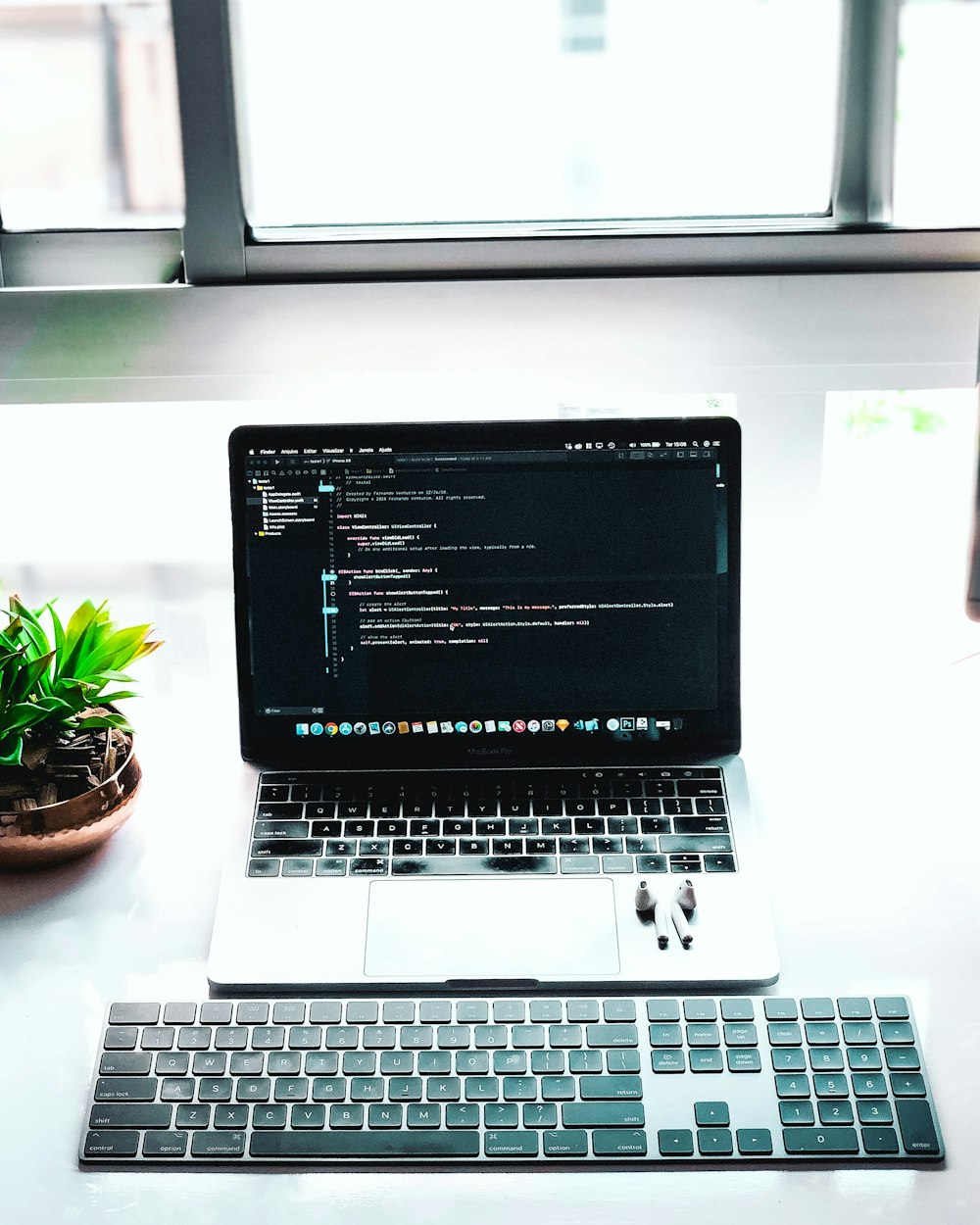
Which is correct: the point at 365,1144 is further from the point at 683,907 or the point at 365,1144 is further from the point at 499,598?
the point at 499,598

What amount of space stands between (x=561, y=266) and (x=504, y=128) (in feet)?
0.64

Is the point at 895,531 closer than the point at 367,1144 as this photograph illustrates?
No

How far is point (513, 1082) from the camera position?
0.75 m

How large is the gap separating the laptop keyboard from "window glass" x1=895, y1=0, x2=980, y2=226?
33.2 inches

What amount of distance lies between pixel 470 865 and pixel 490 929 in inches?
2.5

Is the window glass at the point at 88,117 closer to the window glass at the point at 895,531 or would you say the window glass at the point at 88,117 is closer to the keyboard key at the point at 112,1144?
the window glass at the point at 895,531

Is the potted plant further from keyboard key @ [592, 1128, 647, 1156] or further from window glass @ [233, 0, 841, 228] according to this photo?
window glass @ [233, 0, 841, 228]

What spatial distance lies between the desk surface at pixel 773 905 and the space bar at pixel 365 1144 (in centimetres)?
1

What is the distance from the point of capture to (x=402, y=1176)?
71 cm


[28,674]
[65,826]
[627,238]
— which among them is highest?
[627,238]

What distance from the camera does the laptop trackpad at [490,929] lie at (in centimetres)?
84

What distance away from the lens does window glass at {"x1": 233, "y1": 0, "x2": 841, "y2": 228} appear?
1.40 metres

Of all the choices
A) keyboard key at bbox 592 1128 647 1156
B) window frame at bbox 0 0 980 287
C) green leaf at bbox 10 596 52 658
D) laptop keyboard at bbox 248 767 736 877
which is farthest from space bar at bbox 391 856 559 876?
window frame at bbox 0 0 980 287

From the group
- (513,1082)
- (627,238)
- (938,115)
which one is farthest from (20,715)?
(938,115)
